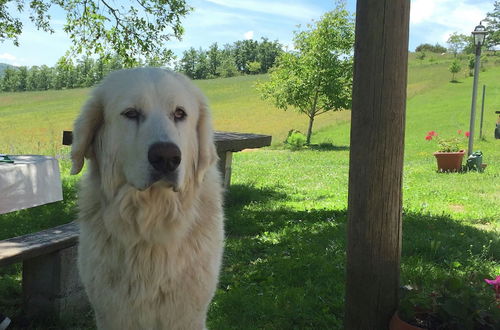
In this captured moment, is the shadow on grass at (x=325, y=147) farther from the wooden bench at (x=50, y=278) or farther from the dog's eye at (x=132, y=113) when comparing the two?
the dog's eye at (x=132, y=113)

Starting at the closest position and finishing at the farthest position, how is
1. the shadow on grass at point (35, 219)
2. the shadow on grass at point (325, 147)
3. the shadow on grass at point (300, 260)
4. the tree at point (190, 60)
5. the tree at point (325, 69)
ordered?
the shadow on grass at point (300, 260) → the shadow on grass at point (35, 219) → the shadow on grass at point (325, 147) → the tree at point (325, 69) → the tree at point (190, 60)

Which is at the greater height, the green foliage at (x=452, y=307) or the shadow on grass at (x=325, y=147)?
the shadow on grass at (x=325, y=147)

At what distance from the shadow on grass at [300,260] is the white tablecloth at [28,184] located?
5.62 ft

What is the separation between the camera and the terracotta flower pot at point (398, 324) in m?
2.24

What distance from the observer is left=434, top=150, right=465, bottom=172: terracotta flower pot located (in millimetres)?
11055

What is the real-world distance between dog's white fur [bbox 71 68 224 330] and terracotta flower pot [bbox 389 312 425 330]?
1.03 metres

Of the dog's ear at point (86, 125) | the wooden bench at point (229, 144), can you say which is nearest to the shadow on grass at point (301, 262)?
the wooden bench at point (229, 144)

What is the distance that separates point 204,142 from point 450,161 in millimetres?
10408

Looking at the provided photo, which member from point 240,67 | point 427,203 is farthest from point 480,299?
point 240,67

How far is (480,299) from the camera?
2193 millimetres

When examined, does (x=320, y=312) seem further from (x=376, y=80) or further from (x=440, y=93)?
(x=440, y=93)

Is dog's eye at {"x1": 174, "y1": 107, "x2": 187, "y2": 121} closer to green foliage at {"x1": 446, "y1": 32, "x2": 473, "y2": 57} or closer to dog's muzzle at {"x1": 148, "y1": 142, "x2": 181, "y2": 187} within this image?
dog's muzzle at {"x1": 148, "y1": 142, "x2": 181, "y2": 187}

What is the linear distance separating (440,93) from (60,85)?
49.7 meters

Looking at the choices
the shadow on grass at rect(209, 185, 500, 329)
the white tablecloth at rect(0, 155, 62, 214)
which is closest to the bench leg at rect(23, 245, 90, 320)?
the white tablecloth at rect(0, 155, 62, 214)
